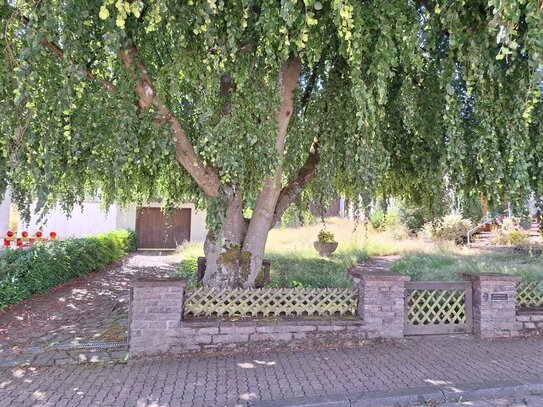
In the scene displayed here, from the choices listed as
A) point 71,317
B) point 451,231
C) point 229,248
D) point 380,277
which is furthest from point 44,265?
point 451,231

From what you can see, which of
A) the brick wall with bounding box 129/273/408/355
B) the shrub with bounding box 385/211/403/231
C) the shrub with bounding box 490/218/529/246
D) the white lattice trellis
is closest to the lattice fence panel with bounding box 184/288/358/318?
the brick wall with bounding box 129/273/408/355

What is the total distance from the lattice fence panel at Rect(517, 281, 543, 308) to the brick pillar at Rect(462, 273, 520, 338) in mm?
509

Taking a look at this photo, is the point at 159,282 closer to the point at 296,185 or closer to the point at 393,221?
the point at 296,185

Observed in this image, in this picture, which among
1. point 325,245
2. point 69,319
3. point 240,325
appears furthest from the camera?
point 325,245

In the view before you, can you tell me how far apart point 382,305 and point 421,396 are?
1.80 m

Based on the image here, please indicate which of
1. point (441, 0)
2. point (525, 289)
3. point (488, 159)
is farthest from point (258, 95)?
point (525, 289)

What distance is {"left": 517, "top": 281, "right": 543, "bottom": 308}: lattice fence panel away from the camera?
6283mm

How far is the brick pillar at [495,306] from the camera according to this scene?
19.0ft

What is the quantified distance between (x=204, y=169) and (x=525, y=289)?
557 cm

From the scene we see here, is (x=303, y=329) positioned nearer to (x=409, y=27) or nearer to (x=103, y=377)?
(x=103, y=377)

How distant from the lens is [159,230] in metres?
20.3

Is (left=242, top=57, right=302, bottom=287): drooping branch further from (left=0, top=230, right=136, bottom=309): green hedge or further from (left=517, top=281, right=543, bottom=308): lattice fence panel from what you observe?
(left=0, top=230, right=136, bottom=309): green hedge

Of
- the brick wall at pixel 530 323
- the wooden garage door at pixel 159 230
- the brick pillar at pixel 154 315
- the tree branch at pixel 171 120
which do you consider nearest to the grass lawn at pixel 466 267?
the brick wall at pixel 530 323

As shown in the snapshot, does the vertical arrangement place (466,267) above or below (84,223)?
below
